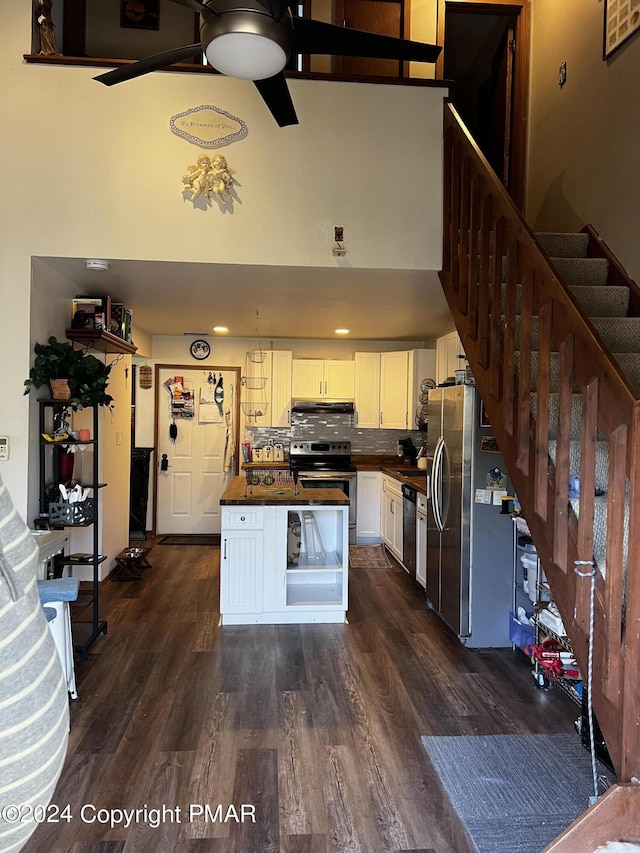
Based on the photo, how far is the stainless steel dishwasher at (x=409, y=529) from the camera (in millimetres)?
4602

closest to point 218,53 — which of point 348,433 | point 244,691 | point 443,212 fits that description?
point 443,212

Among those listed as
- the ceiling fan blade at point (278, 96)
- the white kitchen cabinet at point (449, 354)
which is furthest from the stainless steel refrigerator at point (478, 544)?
the ceiling fan blade at point (278, 96)

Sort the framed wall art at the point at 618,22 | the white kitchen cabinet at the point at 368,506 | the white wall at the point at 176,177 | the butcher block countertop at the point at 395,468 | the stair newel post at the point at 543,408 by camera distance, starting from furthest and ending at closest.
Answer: the white kitchen cabinet at the point at 368,506
the butcher block countertop at the point at 395,468
the white wall at the point at 176,177
the framed wall art at the point at 618,22
the stair newel post at the point at 543,408

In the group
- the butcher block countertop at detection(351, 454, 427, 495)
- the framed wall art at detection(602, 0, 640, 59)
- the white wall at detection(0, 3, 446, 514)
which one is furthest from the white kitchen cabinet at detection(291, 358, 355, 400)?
the framed wall art at detection(602, 0, 640, 59)

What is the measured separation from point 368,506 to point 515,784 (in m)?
3.76

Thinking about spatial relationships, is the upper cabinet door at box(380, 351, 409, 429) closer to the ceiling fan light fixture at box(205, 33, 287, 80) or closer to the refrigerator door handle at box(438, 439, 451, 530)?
the refrigerator door handle at box(438, 439, 451, 530)

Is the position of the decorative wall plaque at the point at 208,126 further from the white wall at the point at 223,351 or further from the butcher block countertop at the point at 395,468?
the white wall at the point at 223,351

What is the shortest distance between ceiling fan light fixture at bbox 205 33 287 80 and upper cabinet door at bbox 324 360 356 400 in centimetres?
421

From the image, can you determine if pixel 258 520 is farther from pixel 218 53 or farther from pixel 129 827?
pixel 218 53

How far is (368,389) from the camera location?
605 cm

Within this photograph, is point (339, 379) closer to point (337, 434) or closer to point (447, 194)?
point (337, 434)

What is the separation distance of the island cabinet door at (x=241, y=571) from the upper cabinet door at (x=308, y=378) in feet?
9.02

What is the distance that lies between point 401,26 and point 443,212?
158 centimetres

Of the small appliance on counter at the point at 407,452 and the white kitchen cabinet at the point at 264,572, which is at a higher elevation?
the small appliance on counter at the point at 407,452
